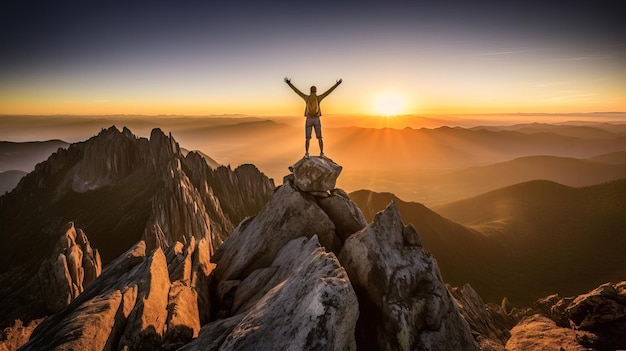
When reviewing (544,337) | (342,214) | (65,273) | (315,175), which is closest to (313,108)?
(315,175)

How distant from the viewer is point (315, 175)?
21.8 metres

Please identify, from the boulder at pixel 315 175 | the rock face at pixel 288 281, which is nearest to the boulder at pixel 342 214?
the rock face at pixel 288 281

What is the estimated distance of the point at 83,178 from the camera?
136250 mm

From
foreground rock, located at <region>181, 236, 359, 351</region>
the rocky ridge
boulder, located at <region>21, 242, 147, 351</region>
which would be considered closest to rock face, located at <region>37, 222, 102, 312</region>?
the rocky ridge

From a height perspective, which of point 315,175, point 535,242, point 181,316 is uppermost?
point 315,175

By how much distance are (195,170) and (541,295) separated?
126m

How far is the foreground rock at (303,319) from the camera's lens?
9320 millimetres

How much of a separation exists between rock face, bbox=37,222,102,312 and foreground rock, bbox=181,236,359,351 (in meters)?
70.9

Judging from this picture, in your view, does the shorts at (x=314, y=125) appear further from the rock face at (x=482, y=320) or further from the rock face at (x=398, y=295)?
the rock face at (x=482, y=320)

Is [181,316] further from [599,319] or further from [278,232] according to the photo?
[599,319]

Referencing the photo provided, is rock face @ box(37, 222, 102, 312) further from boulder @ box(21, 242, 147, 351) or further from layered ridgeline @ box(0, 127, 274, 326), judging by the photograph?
boulder @ box(21, 242, 147, 351)

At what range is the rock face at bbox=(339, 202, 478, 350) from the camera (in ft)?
39.5

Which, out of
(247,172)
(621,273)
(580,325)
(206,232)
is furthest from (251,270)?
(247,172)

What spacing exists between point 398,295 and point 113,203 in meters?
133
